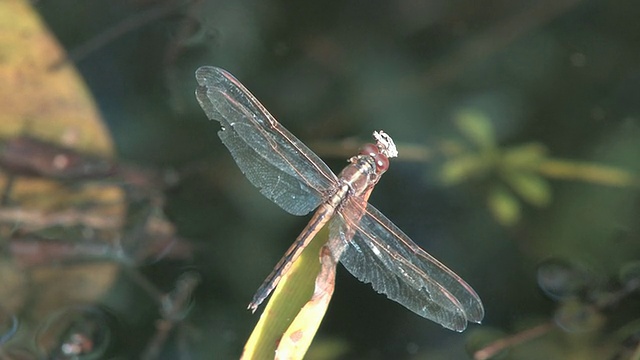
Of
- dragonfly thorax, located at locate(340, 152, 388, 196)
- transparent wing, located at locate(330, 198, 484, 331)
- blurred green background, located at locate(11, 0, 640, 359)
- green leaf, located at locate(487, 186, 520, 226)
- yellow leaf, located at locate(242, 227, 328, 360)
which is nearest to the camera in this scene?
yellow leaf, located at locate(242, 227, 328, 360)

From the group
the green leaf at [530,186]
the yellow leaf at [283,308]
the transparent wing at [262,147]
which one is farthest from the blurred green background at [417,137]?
the yellow leaf at [283,308]

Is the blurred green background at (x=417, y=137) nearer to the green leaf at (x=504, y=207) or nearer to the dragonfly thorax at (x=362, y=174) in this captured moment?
the green leaf at (x=504, y=207)

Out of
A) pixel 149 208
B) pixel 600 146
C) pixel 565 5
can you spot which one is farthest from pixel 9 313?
pixel 565 5

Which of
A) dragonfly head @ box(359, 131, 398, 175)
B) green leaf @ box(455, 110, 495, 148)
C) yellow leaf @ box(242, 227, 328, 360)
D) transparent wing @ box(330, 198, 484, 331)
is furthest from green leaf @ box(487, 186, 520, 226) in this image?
yellow leaf @ box(242, 227, 328, 360)

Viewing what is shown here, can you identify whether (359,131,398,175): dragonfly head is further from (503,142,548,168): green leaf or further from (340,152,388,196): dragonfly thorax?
(503,142,548,168): green leaf

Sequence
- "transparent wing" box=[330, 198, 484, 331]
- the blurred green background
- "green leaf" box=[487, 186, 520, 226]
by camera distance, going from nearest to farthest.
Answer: "transparent wing" box=[330, 198, 484, 331] < the blurred green background < "green leaf" box=[487, 186, 520, 226]

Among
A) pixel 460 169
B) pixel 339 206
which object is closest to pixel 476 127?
pixel 460 169
